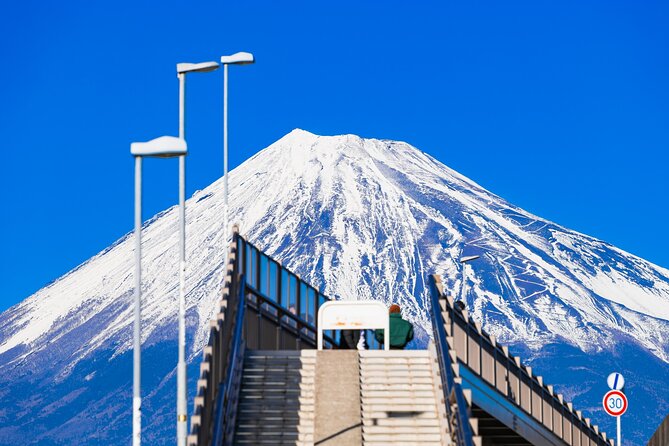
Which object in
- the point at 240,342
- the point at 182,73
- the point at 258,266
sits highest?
the point at 182,73

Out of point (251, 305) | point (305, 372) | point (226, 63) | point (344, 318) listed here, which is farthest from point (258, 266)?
point (226, 63)

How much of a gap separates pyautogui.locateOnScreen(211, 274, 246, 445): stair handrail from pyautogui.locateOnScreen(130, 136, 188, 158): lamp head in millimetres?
2828

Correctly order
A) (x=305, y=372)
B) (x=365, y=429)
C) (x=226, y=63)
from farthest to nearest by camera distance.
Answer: (x=226, y=63)
(x=305, y=372)
(x=365, y=429)

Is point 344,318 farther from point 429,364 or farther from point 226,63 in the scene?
point 226,63

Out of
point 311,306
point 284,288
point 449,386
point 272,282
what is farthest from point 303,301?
point 449,386

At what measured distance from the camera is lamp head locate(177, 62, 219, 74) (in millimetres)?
32000

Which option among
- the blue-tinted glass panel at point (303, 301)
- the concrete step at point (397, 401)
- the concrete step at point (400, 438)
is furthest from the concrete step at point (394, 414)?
the blue-tinted glass panel at point (303, 301)

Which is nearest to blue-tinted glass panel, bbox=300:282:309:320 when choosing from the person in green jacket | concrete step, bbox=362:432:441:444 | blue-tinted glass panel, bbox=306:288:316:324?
blue-tinted glass panel, bbox=306:288:316:324

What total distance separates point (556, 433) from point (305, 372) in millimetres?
12455

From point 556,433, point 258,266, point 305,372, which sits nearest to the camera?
point 305,372

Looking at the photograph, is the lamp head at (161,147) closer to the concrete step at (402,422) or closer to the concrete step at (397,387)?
the concrete step at (397,387)

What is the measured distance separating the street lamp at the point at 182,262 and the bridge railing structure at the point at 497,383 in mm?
3606

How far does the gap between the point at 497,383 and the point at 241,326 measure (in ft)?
26.0

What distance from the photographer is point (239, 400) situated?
24.8 meters
